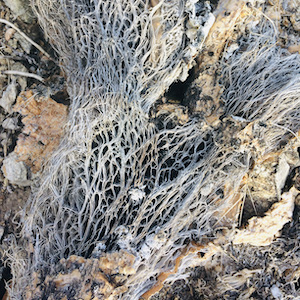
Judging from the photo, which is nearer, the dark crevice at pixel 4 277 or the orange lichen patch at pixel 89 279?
the orange lichen patch at pixel 89 279

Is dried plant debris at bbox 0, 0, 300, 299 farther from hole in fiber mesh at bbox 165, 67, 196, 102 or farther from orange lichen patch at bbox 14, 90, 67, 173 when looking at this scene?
orange lichen patch at bbox 14, 90, 67, 173

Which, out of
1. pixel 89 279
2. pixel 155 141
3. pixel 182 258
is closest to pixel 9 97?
pixel 155 141

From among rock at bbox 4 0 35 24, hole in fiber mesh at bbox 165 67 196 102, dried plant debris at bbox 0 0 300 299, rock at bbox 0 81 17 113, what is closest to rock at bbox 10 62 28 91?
rock at bbox 0 81 17 113

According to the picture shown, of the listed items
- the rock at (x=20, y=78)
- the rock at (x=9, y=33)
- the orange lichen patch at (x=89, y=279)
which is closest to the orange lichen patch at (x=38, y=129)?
the rock at (x=20, y=78)

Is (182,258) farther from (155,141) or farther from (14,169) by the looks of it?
(14,169)

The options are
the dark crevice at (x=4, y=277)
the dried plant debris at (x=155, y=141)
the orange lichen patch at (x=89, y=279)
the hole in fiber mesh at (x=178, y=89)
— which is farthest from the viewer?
the dark crevice at (x=4, y=277)

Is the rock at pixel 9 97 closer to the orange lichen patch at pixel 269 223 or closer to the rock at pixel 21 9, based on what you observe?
the rock at pixel 21 9
